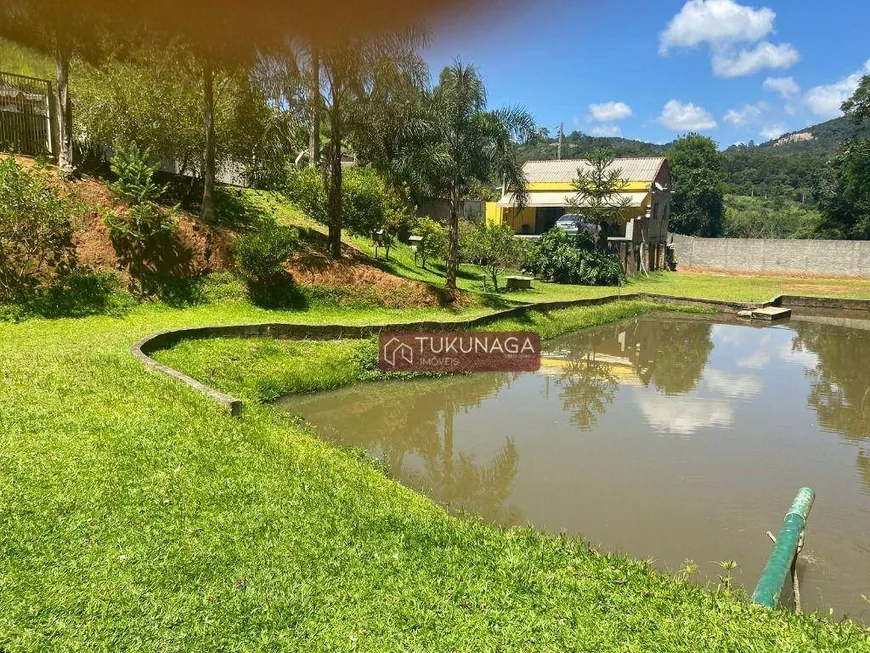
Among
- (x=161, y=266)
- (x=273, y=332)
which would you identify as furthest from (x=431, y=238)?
(x=273, y=332)

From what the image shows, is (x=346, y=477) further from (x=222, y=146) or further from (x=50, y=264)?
(x=222, y=146)

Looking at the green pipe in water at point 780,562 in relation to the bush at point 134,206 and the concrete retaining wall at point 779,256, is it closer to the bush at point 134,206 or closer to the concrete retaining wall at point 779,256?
the bush at point 134,206

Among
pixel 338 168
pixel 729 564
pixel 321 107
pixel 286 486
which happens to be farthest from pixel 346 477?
pixel 321 107

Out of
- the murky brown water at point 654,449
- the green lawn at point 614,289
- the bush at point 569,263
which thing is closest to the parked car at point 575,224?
the bush at point 569,263

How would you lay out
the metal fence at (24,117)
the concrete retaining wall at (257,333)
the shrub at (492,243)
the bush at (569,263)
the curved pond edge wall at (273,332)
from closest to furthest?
the concrete retaining wall at (257,333), the curved pond edge wall at (273,332), the metal fence at (24,117), the shrub at (492,243), the bush at (569,263)

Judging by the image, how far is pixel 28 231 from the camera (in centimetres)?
1023

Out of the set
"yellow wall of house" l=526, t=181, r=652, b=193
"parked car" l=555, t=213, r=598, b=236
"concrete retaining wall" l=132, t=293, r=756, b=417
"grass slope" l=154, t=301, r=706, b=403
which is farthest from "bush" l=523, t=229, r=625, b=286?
"grass slope" l=154, t=301, r=706, b=403

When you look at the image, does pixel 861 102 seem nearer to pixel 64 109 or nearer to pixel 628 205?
pixel 628 205

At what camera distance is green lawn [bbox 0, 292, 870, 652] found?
2.99m

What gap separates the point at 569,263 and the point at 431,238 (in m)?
7.51

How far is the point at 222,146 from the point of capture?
15.6 meters

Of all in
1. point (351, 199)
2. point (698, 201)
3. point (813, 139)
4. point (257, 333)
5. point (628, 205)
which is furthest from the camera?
point (813, 139)

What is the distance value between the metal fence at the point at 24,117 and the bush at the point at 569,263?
16863 millimetres

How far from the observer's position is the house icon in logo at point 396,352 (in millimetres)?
11158
